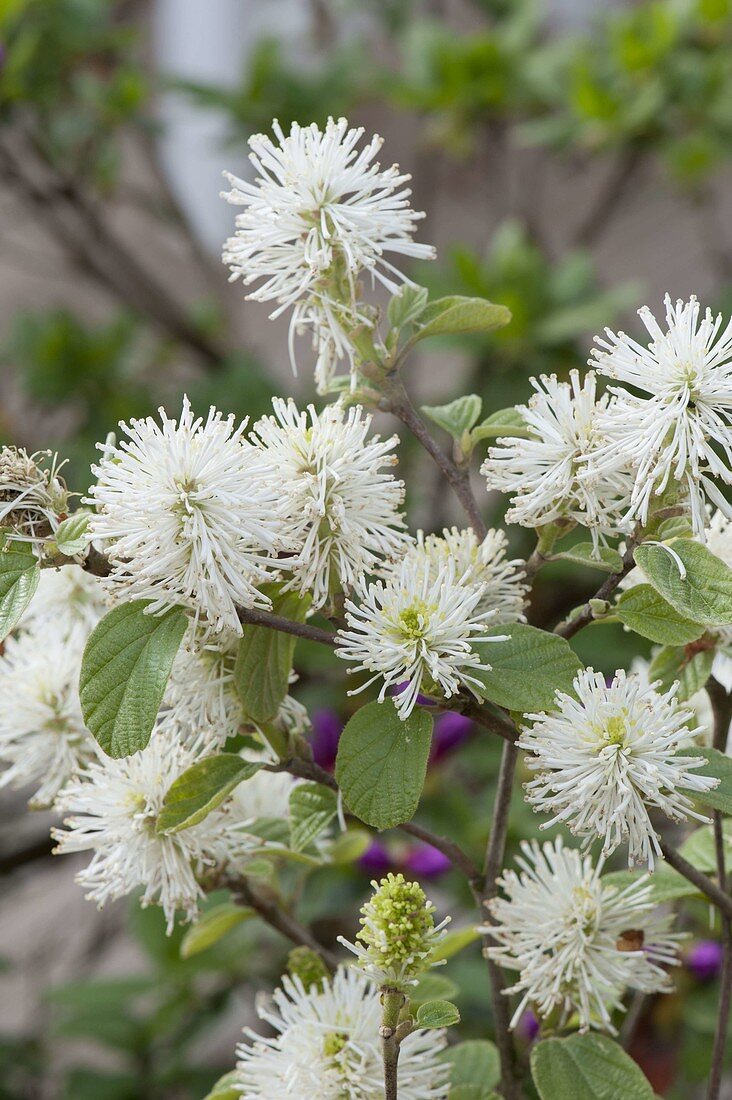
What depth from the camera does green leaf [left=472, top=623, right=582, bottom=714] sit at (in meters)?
0.37

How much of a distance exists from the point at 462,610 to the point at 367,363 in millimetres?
103

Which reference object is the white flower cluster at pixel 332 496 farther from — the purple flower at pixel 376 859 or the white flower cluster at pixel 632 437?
the purple flower at pixel 376 859

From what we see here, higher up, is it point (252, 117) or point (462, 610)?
point (252, 117)

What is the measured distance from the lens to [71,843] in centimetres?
44

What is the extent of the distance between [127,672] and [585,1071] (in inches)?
9.1

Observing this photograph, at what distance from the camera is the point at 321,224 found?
40cm

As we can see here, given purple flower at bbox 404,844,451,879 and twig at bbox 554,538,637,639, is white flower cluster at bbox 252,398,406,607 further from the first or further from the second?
purple flower at bbox 404,844,451,879

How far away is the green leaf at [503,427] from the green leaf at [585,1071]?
23cm

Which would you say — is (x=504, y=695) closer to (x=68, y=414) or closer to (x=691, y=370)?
(x=691, y=370)

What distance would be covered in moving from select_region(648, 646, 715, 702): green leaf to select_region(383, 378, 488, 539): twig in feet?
0.29

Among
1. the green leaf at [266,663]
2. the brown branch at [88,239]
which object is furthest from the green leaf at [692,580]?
the brown branch at [88,239]

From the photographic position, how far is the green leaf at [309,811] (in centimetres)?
42

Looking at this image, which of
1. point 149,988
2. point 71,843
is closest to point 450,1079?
point 71,843

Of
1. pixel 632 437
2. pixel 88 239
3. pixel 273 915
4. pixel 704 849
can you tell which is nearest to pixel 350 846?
pixel 273 915
